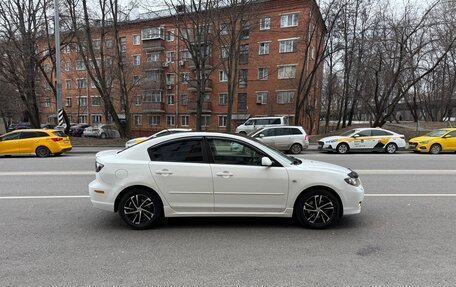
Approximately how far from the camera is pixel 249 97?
3762 cm

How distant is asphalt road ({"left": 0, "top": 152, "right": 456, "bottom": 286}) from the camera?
125 inches

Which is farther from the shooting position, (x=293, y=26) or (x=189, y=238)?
(x=293, y=26)

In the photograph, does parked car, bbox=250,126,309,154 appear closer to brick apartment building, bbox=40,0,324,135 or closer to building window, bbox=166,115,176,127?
brick apartment building, bbox=40,0,324,135

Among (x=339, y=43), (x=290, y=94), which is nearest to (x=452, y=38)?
(x=339, y=43)

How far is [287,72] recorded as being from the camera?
35.4 meters

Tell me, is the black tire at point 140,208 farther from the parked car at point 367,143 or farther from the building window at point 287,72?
the building window at point 287,72

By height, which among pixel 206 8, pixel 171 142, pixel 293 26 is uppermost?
pixel 293 26

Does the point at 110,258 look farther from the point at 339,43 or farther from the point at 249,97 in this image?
the point at 249,97

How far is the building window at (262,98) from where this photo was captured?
36.7m

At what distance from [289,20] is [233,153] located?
3423cm

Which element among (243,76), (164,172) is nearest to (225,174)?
(164,172)

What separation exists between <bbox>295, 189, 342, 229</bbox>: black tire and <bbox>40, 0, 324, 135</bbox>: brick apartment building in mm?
27555

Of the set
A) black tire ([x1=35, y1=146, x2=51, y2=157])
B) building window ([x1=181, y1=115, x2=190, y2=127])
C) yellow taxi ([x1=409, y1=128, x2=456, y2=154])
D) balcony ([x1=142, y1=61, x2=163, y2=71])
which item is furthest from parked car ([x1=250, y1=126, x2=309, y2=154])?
balcony ([x1=142, y1=61, x2=163, y2=71])

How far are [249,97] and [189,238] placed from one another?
34.3 meters
